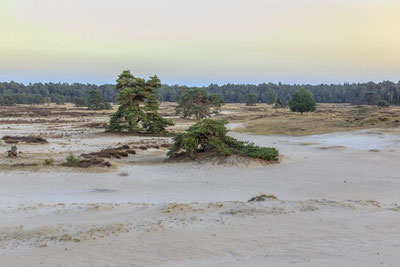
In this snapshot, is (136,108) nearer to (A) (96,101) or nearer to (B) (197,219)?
(B) (197,219)

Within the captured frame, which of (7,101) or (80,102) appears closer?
(7,101)

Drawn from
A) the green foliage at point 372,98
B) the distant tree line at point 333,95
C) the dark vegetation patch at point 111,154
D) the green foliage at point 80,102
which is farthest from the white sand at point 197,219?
the distant tree line at point 333,95

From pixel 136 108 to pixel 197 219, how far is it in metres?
31.0

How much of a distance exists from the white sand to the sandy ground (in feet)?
0.09

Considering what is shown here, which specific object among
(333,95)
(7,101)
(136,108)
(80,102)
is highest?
(333,95)

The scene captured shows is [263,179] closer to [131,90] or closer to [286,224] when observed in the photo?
[286,224]

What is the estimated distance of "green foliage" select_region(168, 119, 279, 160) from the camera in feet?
69.8

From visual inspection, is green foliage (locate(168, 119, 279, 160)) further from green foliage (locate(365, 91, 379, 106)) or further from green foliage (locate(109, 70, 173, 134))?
green foliage (locate(365, 91, 379, 106))

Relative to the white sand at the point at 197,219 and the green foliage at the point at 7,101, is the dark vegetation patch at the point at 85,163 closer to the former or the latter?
the white sand at the point at 197,219

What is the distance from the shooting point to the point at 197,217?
10086mm

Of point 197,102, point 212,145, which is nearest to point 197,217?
point 212,145

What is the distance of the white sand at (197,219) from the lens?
740cm

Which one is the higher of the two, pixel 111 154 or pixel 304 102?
pixel 304 102

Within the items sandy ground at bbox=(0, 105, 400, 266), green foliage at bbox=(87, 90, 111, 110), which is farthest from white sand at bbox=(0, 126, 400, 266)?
green foliage at bbox=(87, 90, 111, 110)
